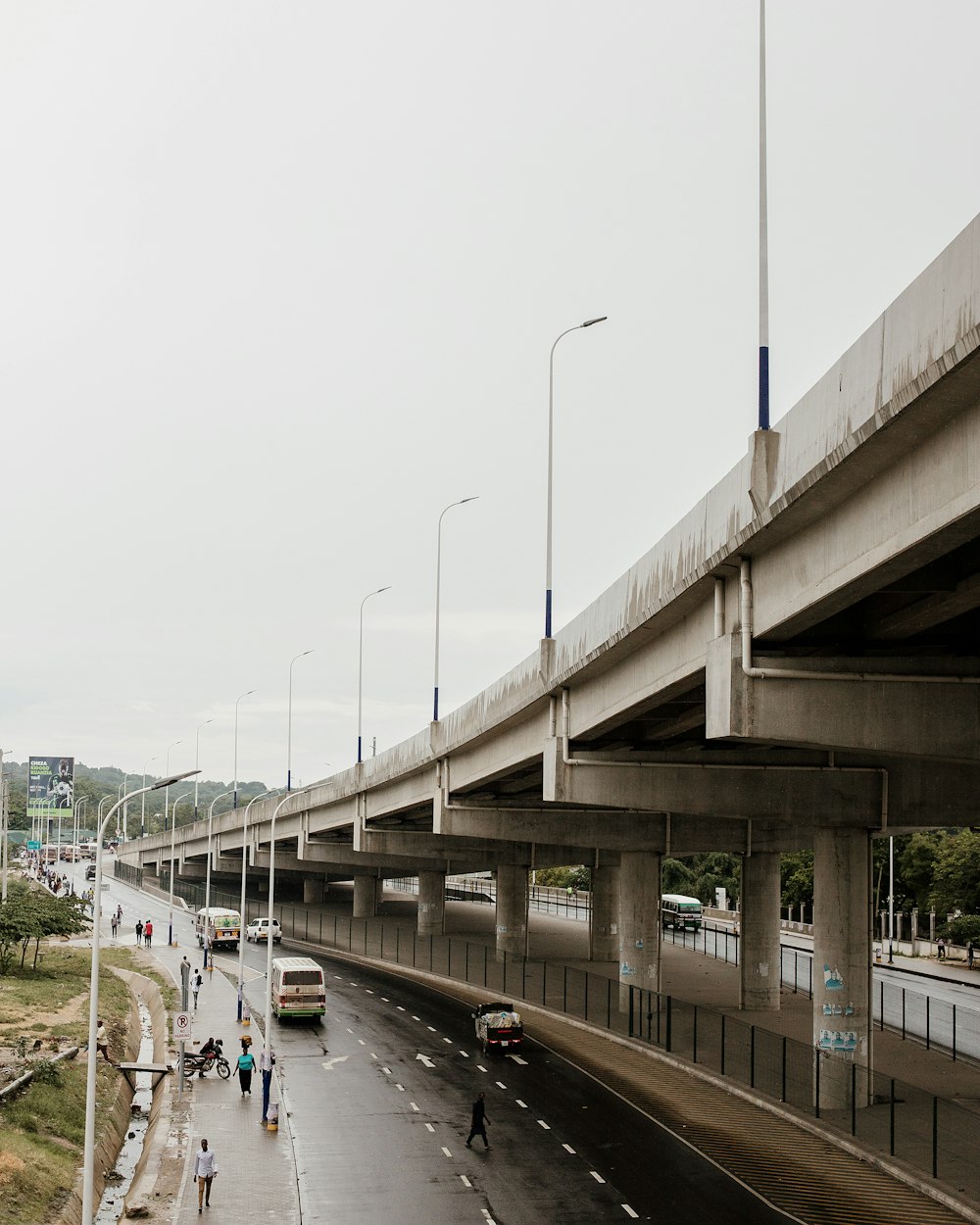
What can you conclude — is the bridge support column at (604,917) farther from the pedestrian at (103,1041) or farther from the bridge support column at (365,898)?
the pedestrian at (103,1041)

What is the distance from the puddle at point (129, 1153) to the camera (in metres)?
27.2

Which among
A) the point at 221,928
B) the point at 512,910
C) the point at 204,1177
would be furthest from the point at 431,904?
the point at 204,1177

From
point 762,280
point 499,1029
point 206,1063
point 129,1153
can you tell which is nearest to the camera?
point 762,280

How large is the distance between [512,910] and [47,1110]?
46598 mm

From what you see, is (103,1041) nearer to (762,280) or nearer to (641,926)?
(641,926)

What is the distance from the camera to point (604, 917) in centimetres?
7800

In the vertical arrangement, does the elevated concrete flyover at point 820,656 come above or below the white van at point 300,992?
above

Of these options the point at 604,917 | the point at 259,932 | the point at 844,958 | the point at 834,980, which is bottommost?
the point at 259,932

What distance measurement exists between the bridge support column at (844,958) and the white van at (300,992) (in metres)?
22.3

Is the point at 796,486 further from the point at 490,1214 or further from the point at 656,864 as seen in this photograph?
the point at 656,864

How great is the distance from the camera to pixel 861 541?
16.2 meters

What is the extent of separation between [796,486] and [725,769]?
20.3m

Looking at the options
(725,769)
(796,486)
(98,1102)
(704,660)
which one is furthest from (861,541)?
(98,1102)

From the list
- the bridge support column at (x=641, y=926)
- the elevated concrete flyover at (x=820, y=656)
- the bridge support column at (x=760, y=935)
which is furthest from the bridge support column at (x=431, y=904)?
the elevated concrete flyover at (x=820, y=656)
